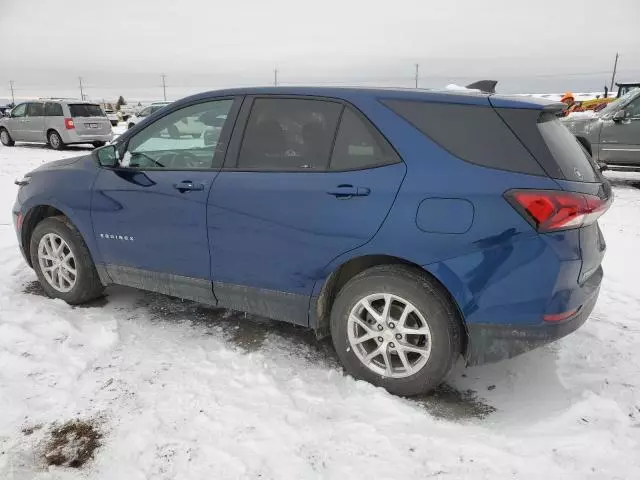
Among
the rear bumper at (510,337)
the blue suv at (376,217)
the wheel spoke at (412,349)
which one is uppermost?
the blue suv at (376,217)

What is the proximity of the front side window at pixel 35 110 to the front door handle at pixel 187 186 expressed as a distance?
16.2 m

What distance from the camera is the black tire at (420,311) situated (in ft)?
8.44

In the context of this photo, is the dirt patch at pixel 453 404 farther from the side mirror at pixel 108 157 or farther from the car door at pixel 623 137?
the car door at pixel 623 137

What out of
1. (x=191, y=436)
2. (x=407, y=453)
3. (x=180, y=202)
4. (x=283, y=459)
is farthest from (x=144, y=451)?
(x=180, y=202)

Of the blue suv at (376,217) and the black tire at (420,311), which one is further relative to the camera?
the black tire at (420,311)

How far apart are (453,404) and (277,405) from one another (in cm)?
100

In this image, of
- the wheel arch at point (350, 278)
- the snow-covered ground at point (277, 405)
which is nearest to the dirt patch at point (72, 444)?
the snow-covered ground at point (277, 405)

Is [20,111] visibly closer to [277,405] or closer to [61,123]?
[61,123]

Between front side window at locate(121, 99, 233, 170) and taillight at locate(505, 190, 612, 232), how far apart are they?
6.47 ft

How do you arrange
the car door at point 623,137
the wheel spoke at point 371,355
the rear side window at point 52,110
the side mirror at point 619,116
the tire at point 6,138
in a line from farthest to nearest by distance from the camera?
the tire at point 6,138
the rear side window at point 52,110
the side mirror at point 619,116
the car door at point 623,137
the wheel spoke at point 371,355

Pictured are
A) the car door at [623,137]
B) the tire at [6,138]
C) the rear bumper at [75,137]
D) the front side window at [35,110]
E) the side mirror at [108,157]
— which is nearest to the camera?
the side mirror at [108,157]

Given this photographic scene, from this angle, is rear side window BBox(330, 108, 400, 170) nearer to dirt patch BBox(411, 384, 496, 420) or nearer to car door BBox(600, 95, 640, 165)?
dirt patch BBox(411, 384, 496, 420)

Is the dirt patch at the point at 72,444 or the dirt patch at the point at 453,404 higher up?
the dirt patch at the point at 72,444

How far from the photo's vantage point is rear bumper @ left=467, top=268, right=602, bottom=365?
246 cm
